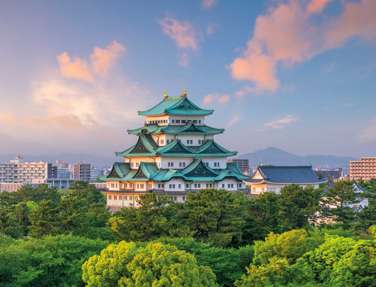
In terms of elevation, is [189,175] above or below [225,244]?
above

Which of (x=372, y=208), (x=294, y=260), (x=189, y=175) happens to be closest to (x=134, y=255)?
(x=294, y=260)

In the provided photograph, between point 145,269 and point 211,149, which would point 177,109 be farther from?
point 145,269

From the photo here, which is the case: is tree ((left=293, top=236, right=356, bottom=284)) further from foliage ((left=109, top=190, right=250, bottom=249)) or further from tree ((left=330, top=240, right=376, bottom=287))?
foliage ((left=109, top=190, right=250, bottom=249))

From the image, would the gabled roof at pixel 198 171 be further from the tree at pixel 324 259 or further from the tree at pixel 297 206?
the tree at pixel 324 259

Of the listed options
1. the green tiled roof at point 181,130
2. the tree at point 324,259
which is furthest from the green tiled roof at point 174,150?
the tree at point 324,259

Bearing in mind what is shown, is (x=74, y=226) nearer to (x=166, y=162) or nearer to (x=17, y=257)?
(x=17, y=257)

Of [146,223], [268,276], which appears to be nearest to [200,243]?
[146,223]

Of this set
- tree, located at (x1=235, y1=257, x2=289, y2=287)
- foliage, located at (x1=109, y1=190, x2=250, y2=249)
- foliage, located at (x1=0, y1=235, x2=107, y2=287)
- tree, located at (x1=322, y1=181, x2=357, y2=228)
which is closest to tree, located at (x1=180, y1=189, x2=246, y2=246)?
foliage, located at (x1=109, y1=190, x2=250, y2=249)
